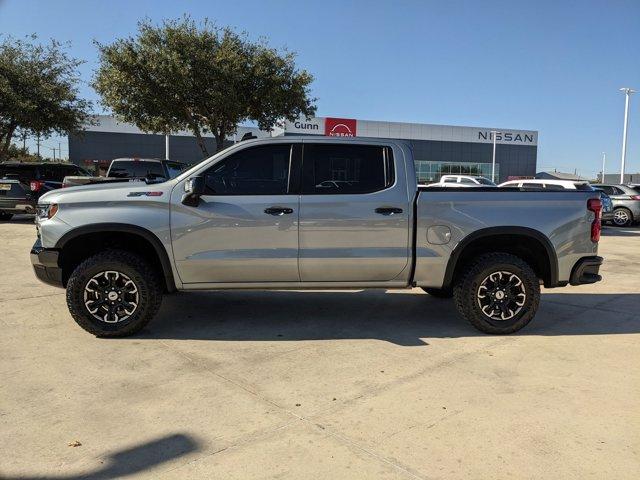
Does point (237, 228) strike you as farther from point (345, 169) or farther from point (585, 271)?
point (585, 271)

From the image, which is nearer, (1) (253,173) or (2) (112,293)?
(2) (112,293)

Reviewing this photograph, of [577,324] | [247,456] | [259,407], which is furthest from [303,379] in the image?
[577,324]

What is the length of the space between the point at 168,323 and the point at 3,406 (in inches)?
83.6

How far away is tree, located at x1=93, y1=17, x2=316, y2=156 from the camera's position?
1892 cm

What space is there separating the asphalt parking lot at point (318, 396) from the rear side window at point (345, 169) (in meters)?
1.46

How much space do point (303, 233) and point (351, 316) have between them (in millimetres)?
1438

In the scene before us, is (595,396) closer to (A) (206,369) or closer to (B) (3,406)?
(A) (206,369)

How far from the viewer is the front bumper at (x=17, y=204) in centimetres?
1546

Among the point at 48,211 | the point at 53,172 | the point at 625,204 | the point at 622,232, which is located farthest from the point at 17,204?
the point at 625,204

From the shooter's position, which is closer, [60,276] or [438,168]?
[60,276]

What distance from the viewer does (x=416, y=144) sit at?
66438mm

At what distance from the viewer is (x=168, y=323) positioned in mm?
5625

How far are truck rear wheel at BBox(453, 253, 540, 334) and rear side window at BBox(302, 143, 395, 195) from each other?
1.25 meters

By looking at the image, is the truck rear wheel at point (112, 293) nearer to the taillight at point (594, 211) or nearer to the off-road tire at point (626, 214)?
the taillight at point (594, 211)
